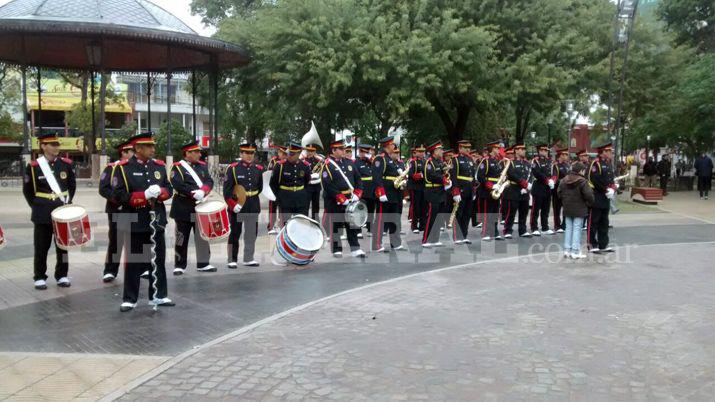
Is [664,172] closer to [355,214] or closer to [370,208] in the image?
[370,208]

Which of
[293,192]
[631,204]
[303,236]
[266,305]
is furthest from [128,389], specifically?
[631,204]

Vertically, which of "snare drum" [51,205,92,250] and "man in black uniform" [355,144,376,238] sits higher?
"man in black uniform" [355,144,376,238]

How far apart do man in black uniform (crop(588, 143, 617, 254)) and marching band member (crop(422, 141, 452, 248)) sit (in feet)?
8.61

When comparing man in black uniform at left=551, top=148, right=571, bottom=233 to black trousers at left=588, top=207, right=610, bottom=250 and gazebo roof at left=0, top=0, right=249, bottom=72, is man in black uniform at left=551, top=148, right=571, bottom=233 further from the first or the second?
gazebo roof at left=0, top=0, right=249, bottom=72

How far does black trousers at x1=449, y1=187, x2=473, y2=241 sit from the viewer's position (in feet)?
46.1

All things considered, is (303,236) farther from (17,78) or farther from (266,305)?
(17,78)

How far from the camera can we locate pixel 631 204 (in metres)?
24.1

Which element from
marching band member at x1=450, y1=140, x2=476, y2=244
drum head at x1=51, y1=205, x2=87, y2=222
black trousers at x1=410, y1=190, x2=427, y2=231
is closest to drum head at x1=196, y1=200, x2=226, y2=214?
drum head at x1=51, y1=205, x2=87, y2=222

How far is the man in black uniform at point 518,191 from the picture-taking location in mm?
14078

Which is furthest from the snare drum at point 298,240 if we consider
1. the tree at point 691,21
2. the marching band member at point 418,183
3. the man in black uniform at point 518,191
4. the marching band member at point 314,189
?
the tree at point 691,21

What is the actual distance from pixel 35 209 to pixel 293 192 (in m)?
3.90

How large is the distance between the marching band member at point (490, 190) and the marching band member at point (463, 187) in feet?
0.95

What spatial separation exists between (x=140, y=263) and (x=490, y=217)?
323 inches

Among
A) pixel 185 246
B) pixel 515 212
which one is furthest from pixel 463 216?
pixel 185 246
